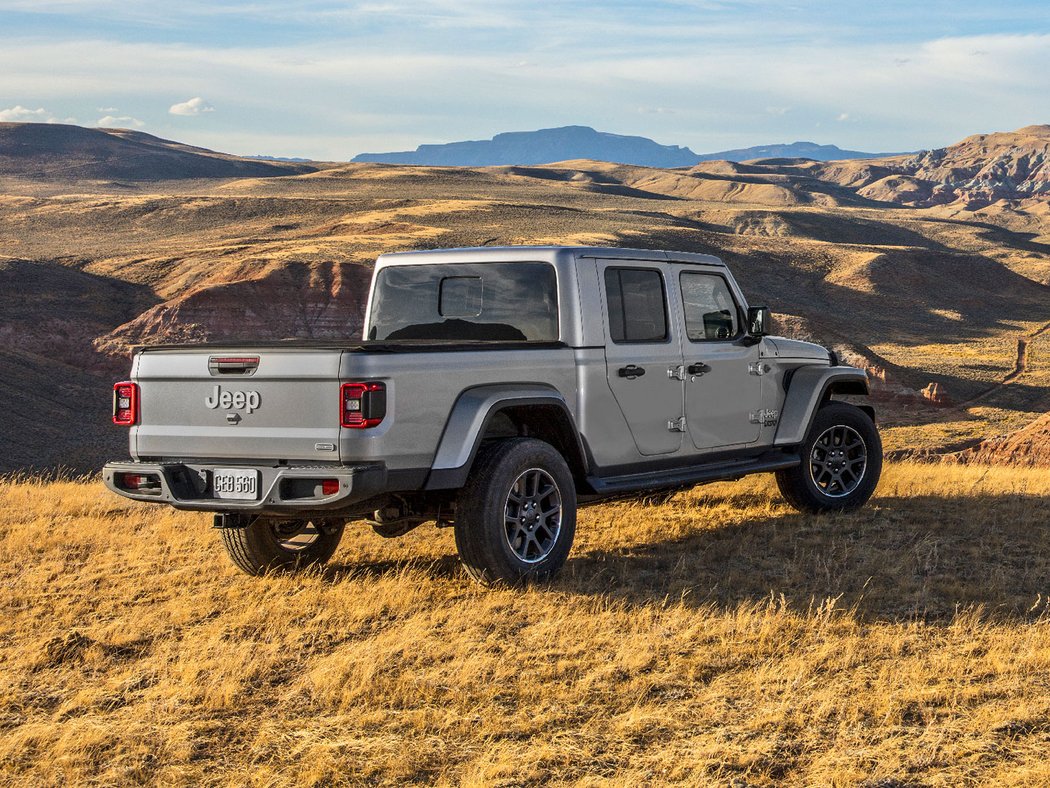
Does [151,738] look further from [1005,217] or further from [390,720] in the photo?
[1005,217]

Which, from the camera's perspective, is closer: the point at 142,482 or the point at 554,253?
the point at 142,482

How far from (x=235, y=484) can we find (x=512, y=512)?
1701 millimetres

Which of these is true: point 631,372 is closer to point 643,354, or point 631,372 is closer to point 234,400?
point 643,354

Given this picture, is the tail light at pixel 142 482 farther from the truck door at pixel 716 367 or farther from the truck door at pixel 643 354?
the truck door at pixel 716 367

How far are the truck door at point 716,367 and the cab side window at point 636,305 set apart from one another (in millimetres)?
265

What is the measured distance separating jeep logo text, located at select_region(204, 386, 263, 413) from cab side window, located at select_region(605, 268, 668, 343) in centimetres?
248

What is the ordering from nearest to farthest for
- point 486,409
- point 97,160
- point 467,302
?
point 486,409 < point 467,302 < point 97,160

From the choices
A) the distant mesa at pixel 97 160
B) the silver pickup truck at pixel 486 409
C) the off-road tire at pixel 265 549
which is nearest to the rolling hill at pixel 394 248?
the distant mesa at pixel 97 160

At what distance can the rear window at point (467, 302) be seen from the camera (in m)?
7.75

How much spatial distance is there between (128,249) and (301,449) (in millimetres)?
62191

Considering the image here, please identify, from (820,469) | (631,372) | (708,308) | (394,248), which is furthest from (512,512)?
(394,248)

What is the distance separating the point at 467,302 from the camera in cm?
809

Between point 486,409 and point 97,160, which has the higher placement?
point 97,160

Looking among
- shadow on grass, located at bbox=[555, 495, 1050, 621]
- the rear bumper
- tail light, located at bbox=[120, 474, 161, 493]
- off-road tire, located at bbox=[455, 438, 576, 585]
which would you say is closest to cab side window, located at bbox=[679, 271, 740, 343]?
shadow on grass, located at bbox=[555, 495, 1050, 621]
